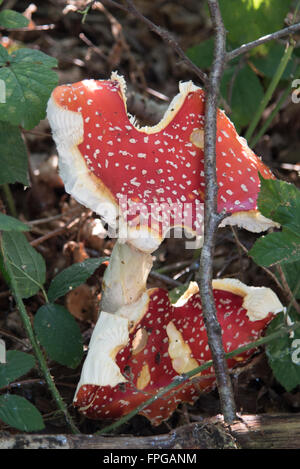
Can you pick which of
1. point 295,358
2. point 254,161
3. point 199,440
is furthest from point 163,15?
point 199,440

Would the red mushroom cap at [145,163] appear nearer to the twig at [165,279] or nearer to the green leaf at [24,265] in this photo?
the green leaf at [24,265]

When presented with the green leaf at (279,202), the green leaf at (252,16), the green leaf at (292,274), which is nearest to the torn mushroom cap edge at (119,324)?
the green leaf at (292,274)

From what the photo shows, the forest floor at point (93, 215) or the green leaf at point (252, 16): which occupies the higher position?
the green leaf at point (252, 16)

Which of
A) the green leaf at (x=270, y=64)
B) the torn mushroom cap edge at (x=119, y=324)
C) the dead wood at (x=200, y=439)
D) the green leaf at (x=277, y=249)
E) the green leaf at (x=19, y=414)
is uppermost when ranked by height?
the green leaf at (x=270, y=64)

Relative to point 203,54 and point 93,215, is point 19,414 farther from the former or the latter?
point 203,54

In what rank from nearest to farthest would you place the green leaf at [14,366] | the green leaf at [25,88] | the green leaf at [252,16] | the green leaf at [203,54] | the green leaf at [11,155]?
the green leaf at [14,366] → the green leaf at [25,88] → the green leaf at [11,155] → the green leaf at [252,16] → the green leaf at [203,54]

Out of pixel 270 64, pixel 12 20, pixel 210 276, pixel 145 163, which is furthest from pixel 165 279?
pixel 270 64
